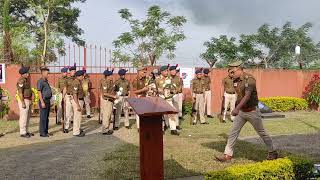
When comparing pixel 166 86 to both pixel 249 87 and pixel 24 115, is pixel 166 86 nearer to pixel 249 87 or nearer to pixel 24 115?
pixel 24 115

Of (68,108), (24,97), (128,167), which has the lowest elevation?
(128,167)

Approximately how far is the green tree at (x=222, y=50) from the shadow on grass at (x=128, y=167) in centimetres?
1882

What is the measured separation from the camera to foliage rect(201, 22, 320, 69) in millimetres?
28031

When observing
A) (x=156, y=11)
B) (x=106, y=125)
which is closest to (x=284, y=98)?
(x=156, y=11)

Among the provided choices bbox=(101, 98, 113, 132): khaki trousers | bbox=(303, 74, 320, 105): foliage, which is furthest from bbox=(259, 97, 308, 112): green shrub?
bbox=(101, 98, 113, 132): khaki trousers

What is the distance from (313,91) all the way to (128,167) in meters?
14.9

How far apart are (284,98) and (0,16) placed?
1689 centimetres

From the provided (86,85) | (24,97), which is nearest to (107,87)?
(24,97)

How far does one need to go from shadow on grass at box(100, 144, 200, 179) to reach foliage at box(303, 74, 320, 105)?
13330 millimetres

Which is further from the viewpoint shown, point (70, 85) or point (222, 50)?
point (222, 50)

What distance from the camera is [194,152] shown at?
9586mm

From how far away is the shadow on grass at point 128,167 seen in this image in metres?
7.62

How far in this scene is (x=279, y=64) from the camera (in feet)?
101

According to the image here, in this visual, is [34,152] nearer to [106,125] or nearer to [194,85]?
[106,125]
